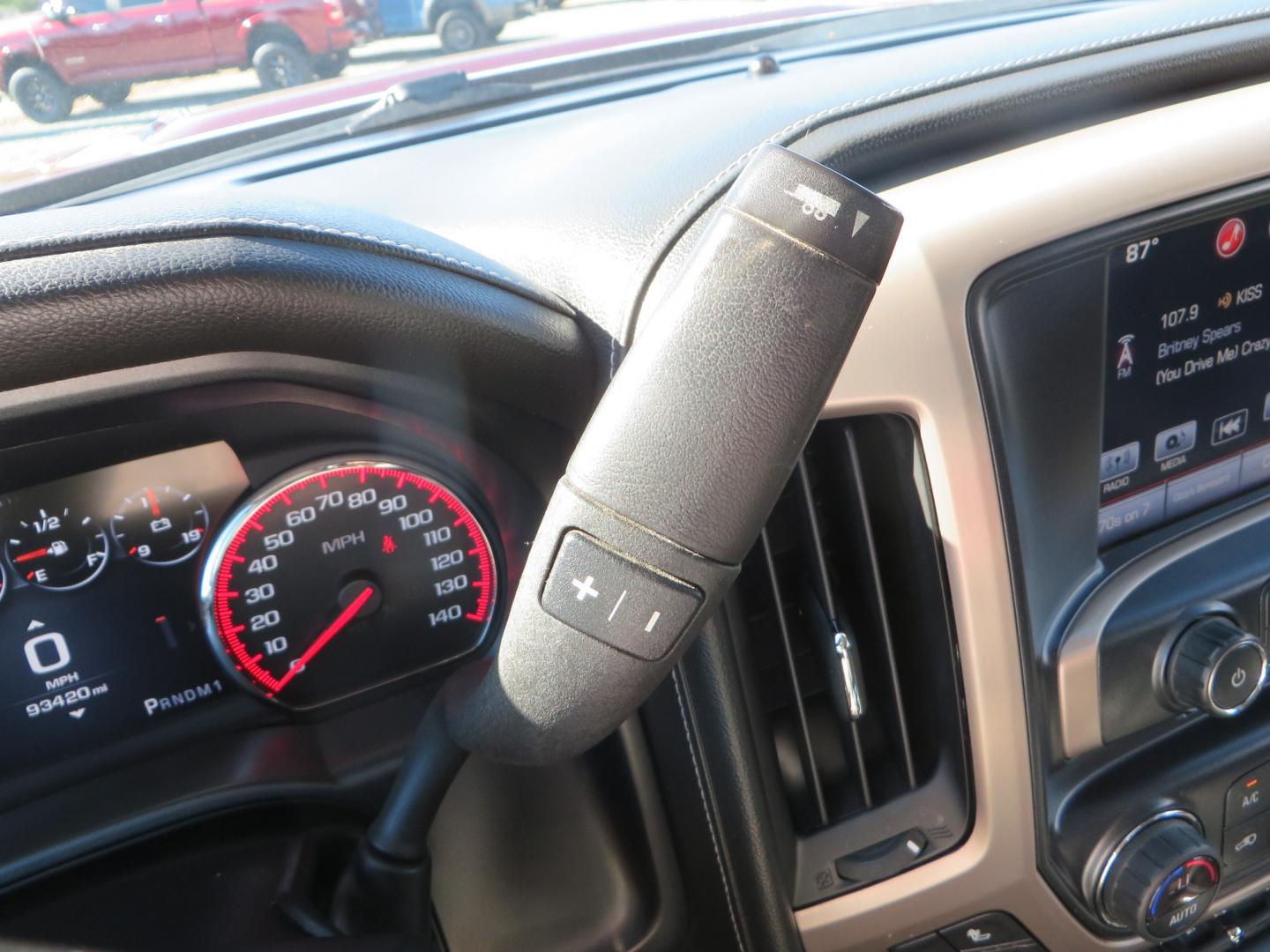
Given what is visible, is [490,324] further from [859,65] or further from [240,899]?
[859,65]

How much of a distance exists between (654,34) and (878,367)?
125cm

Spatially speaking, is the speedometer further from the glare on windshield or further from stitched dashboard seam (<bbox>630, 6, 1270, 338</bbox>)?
the glare on windshield

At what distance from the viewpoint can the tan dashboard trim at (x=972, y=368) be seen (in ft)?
3.37

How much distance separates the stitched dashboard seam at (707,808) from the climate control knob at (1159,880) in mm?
398

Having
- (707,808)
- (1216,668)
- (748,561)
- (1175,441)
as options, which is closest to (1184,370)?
(1175,441)

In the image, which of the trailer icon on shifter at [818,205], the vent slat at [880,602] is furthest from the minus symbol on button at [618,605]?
the vent slat at [880,602]

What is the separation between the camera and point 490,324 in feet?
3.42

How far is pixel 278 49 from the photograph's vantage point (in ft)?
5.65

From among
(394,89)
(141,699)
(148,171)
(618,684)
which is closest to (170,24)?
(148,171)

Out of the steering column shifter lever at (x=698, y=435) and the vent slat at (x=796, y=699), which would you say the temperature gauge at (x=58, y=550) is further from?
the vent slat at (x=796, y=699)

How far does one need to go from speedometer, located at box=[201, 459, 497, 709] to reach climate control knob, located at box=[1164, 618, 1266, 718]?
0.73 meters

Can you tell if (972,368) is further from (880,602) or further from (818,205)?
(818,205)

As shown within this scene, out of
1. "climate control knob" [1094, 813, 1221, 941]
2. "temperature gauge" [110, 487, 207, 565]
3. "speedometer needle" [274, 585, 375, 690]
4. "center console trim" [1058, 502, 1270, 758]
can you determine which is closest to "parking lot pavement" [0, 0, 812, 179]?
"temperature gauge" [110, 487, 207, 565]

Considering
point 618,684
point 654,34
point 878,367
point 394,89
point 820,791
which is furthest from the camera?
point 654,34
